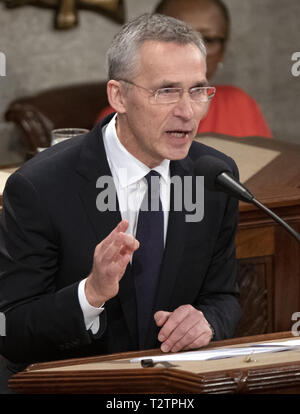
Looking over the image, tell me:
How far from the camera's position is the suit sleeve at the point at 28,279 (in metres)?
2.06

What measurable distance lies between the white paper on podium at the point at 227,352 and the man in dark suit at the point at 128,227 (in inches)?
10.5

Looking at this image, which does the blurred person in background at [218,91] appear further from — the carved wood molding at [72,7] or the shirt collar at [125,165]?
the shirt collar at [125,165]

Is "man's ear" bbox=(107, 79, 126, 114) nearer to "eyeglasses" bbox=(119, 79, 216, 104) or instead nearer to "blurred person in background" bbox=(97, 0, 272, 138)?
"eyeglasses" bbox=(119, 79, 216, 104)

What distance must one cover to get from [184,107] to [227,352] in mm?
615

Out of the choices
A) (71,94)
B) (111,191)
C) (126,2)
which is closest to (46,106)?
(71,94)

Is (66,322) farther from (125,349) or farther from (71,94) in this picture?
(71,94)

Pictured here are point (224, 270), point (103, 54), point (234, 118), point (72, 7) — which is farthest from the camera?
point (103, 54)

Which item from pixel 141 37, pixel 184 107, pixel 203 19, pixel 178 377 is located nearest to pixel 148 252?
pixel 184 107

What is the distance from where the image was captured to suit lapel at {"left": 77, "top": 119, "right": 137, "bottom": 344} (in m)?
2.16

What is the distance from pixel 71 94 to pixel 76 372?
384 cm

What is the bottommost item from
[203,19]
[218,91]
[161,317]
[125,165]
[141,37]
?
[161,317]

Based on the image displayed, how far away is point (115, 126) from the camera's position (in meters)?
2.28

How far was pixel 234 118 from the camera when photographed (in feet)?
14.7

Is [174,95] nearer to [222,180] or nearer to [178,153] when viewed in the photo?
[178,153]
